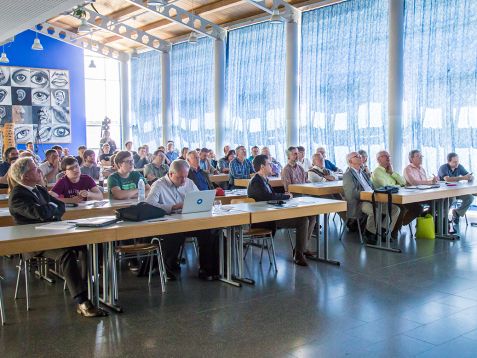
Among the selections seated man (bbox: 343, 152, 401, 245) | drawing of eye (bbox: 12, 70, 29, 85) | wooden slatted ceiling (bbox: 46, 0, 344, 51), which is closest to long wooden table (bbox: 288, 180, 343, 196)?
seated man (bbox: 343, 152, 401, 245)

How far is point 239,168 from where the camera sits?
9.41 m

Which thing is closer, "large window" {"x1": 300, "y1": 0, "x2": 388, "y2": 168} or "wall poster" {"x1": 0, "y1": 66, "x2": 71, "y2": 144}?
"large window" {"x1": 300, "y1": 0, "x2": 388, "y2": 168}

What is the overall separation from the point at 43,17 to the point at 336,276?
357 cm

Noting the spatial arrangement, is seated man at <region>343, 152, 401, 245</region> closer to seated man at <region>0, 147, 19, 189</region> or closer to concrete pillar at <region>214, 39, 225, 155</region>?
seated man at <region>0, 147, 19, 189</region>

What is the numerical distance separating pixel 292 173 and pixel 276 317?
3.98 m

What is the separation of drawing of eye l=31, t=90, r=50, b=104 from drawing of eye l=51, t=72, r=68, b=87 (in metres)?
0.41

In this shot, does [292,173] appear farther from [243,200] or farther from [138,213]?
[138,213]

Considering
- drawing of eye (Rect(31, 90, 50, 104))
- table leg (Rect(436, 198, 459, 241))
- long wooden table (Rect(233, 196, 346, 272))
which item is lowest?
table leg (Rect(436, 198, 459, 241))

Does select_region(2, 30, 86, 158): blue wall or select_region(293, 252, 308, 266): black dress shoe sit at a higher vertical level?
select_region(2, 30, 86, 158): blue wall

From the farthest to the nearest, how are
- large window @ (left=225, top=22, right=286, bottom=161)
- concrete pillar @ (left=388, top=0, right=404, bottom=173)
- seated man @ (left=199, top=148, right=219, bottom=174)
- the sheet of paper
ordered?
large window @ (left=225, top=22, right=286, bottom=161), seated man @ (left=199, top=148, right=219, bottom=174), concrete pillar @ (left=388, top=0, right=404, bottom=173), the sheet of paper

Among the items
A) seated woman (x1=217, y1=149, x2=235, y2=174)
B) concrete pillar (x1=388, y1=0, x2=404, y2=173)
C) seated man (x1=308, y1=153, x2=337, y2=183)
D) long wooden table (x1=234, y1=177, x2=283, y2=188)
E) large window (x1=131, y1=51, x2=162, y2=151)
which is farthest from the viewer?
large window (x1=131, y1=51, x2=162, y2=151)

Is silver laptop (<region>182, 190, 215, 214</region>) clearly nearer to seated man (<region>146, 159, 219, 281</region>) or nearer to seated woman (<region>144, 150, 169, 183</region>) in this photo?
seated man (<region>146, 159, 219, 281</region>)

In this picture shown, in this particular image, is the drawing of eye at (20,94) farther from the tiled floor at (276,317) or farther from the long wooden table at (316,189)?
the tiled floor at (276,317)

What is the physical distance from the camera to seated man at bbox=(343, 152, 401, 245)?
650 cm
